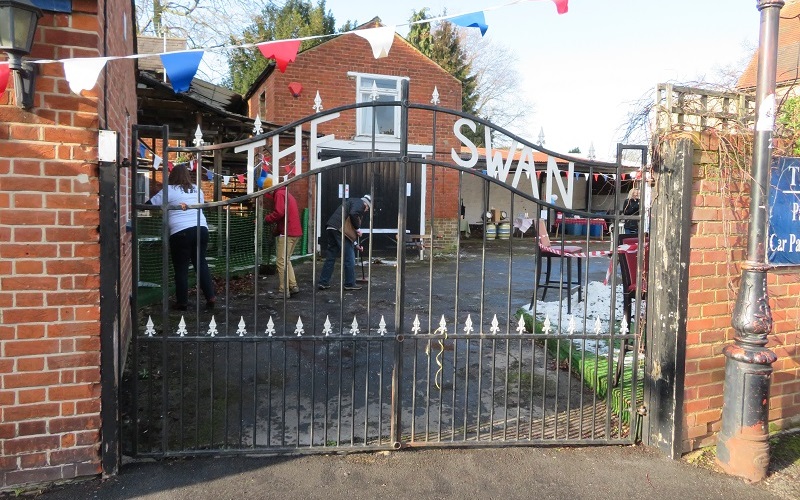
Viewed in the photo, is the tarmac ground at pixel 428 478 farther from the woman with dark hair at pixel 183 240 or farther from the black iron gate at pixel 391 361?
the woman with dark hair at pixel 183 240

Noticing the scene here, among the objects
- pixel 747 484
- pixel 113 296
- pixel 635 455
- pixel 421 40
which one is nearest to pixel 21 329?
pixel 113 296

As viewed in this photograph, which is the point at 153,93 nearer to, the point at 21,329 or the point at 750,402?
the point at 21,329

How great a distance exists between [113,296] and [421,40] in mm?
25944

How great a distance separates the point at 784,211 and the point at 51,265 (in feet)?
15.0

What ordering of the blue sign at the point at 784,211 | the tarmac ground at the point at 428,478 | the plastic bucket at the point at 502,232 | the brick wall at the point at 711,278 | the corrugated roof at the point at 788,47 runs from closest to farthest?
1. the tarmac ground at the point at 428,478
2. the brick wall at the point at 711,278
3. the blue sign at the point at 784,211
4. the corrugated roof at the point at 788,47
5. the plastic bucket at the point at 502,232

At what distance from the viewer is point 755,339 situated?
344 cm

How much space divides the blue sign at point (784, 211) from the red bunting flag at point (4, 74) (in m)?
4.51

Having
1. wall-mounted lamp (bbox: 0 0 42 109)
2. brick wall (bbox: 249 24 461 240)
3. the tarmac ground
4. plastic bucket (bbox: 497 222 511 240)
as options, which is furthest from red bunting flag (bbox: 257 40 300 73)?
plastic bucket (bbox: 497 222 511 240)

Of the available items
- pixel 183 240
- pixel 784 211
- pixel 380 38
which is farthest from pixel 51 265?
pixel 784 211

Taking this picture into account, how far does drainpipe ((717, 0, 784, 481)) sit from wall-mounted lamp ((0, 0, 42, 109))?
3896 mm

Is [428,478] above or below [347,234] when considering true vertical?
below

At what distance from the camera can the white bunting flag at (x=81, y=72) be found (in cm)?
283

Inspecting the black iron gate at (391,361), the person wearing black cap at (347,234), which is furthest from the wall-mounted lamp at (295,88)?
the black iron gate at (391,361)

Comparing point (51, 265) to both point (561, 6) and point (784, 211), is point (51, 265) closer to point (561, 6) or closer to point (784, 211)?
point (561, 6)
